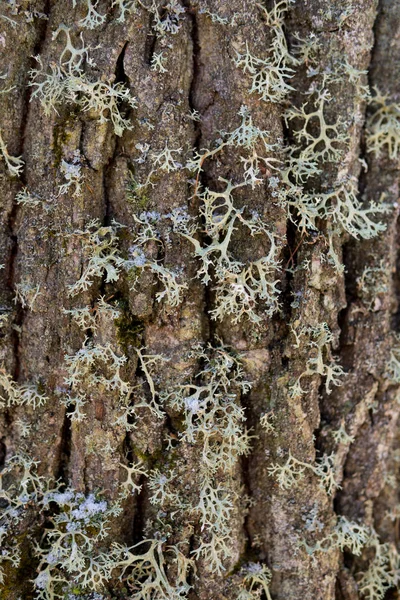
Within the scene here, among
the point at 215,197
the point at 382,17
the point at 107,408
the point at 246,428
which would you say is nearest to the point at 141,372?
the point at 107,408

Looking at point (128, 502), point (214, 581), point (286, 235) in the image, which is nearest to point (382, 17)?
point (286, 235)

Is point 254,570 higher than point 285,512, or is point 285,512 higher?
point 285,512

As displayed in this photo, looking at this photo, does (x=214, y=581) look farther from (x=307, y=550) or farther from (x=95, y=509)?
(x=95, y=509)

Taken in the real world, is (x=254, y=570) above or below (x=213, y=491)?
below

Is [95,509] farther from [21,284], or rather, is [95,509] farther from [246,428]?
[21,284]

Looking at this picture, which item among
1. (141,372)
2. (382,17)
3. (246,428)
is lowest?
(246,428)

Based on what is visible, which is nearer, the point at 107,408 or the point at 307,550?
the point at 107,408
